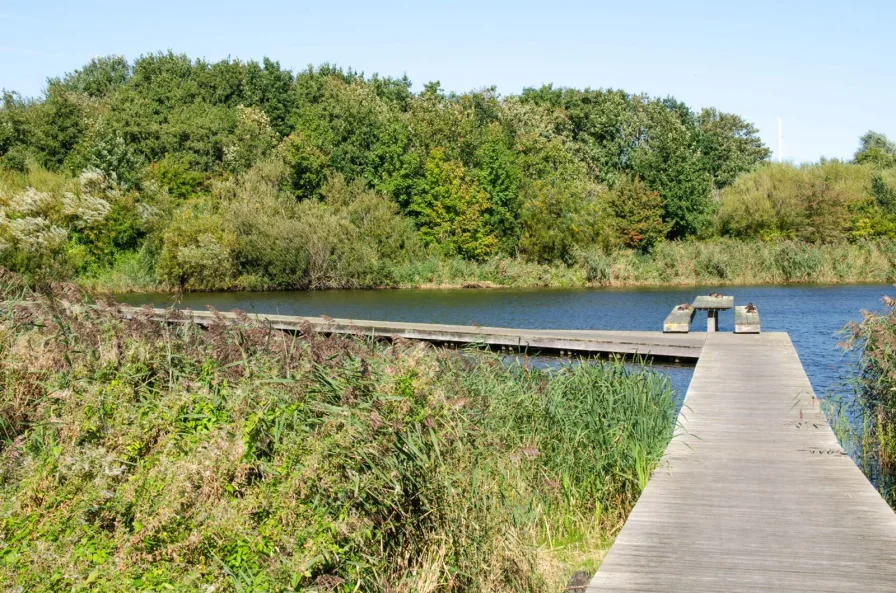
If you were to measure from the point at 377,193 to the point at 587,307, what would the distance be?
1805 cm

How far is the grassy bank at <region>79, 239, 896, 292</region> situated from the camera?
3347 cm

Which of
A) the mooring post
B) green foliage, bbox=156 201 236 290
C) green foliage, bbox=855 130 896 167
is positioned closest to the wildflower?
green foliage, bbox=156 201 236 290

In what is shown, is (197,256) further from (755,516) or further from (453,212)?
(755,516)

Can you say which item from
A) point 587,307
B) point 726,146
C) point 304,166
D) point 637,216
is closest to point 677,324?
point 587,307

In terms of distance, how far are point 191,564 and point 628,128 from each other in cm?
5097

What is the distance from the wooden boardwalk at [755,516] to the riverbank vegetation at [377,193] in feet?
89.4

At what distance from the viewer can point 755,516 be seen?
202 inches

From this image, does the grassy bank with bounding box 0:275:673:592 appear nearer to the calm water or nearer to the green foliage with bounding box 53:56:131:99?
the calm water

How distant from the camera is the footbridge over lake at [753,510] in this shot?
4312 mm

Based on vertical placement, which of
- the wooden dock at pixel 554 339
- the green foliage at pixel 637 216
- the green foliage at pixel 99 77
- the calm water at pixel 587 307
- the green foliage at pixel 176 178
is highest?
the green foliage at pixel 99 77

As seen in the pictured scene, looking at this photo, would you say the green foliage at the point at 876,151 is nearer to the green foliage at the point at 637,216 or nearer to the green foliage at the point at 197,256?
the green foliage at the point at 637,216

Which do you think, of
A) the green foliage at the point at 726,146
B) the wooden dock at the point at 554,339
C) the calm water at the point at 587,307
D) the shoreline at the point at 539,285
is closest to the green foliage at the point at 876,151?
the green foliage at the point at 726,146

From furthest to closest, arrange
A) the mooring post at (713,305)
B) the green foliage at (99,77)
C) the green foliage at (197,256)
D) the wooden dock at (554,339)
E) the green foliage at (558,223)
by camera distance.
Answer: the green foliage at (99,77)
the green foliage at (558,223)
the green foliage at (197,256)
the mooring post at (713,305)
the wooden dock at (554,339)

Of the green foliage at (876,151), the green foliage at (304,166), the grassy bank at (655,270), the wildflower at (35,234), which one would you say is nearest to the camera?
the wildflower at (35,234)
